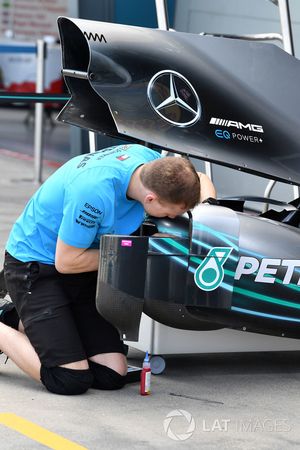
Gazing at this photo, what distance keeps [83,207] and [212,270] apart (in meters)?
0.59

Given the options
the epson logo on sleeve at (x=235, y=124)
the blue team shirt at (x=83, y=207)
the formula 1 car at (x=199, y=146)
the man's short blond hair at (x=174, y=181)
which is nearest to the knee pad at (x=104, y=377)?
the formula 1 car at (x=199, y=146)

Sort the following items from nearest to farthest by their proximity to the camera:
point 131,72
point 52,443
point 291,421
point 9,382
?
point 52,443, point 291,421, point 9,382, point 131,72

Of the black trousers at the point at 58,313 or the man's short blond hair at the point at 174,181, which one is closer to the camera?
the man's short blond hair at the point at 174,181

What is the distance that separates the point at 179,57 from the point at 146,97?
0.25 m

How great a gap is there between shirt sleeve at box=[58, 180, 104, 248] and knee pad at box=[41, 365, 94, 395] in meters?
0.52

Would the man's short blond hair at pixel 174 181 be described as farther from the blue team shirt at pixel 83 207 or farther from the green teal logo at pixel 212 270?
the green teal logo at pixel 212 270

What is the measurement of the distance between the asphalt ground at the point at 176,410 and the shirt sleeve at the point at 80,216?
2.11 feet

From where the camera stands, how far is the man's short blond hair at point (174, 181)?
404 centimetres

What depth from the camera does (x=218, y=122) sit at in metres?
4.86

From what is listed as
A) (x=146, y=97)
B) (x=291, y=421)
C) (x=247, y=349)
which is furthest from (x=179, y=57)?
(x=291, y=421)

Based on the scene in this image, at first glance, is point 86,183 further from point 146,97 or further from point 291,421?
point 291,421

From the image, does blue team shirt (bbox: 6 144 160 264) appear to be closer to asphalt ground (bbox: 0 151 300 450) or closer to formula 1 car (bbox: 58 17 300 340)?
formula 1 car (bbox: 58 17 300 340)
